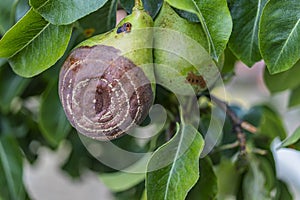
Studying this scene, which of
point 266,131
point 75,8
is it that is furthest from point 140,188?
point 75,8

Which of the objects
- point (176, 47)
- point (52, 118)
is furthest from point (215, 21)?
point (52, 118)

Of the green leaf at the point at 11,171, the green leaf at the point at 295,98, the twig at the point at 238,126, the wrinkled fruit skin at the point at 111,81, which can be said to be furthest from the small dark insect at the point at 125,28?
the green leaf at the point at 295,98

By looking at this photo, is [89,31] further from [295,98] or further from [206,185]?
[295,98]

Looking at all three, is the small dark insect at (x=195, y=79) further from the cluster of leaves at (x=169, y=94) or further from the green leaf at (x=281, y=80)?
the green leaf at (x=281, y=80)

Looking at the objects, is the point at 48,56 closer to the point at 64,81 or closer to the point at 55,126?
the point at 64,81

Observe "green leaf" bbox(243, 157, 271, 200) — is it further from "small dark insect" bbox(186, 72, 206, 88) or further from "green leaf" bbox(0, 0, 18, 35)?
"green leaf" bbox(0, 0, 18, 35)
